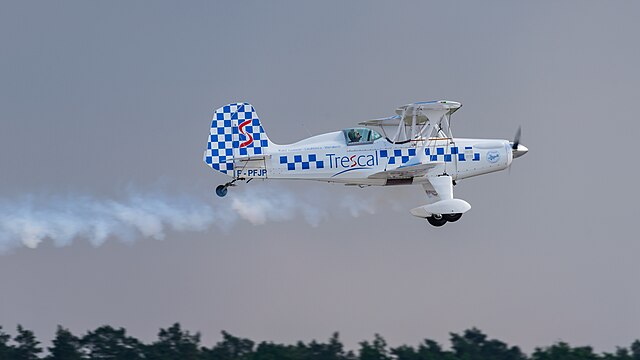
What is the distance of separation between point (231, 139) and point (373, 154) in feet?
10.7

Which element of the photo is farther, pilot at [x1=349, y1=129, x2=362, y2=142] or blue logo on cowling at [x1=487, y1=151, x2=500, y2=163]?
blue logo on cowling at [x1=487, y1=151, x2=500, y2=163]

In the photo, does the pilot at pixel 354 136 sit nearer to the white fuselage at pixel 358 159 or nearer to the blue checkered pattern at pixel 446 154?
the white fuselage at pixel 358 159

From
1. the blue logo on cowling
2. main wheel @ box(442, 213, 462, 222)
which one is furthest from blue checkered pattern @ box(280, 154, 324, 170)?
the blue logo on cowling

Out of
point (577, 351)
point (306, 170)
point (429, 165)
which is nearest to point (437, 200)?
point (429, 165)

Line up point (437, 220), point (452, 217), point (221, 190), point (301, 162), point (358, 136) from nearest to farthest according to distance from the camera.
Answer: point (301, 162) < point (221, 190) < point (358, 136) < point (452, 217) < point (437, 220)

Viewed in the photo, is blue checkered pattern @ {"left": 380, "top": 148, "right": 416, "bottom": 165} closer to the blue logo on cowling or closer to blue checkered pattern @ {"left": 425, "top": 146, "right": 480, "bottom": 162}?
blue checkered pattern @ {"left": 425, "top": 146, "right": 480, "bottom": 162}

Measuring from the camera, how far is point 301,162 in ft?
114

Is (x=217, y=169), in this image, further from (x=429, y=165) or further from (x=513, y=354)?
(x=513, y=354)

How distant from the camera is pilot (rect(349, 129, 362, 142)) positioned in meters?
35.0

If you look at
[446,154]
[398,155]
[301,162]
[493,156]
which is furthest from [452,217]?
[301,162]

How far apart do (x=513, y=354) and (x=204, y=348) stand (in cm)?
1115

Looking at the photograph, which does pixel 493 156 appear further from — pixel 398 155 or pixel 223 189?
pixel 223 189

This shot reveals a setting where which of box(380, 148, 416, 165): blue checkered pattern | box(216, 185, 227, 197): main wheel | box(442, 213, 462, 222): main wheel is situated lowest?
box(442, 213, 462, 222): main wheel

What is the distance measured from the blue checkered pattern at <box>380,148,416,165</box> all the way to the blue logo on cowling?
1849 millimetres
